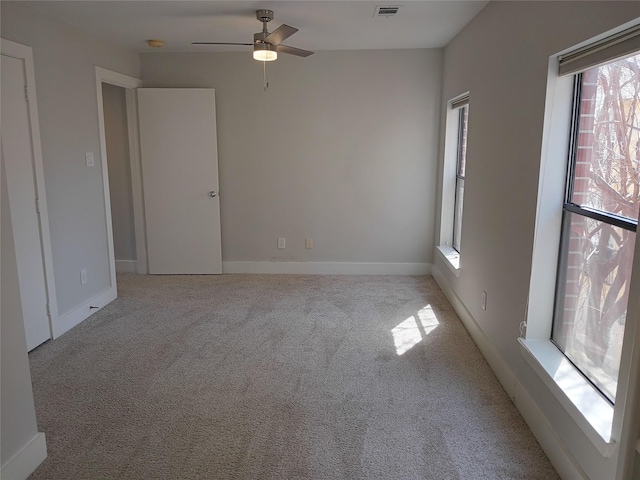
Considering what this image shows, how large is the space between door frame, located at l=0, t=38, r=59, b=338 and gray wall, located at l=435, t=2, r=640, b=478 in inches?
127

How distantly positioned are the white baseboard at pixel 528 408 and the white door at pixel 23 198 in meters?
3.23

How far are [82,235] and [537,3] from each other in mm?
3749

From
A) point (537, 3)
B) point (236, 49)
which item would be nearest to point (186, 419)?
point (537, 3)

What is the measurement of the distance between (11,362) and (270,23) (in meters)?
3.02

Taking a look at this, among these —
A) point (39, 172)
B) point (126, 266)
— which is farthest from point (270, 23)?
point (126, 266)

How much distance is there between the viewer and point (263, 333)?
146 inches

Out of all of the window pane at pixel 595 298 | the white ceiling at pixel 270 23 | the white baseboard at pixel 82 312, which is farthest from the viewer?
the white baseboard at pixel 82 312

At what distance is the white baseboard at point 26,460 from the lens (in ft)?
6.56

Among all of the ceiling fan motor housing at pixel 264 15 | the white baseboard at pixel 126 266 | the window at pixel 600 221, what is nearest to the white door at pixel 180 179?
the white baseboard at pixel 126 266

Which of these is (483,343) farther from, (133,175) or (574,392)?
(133,175)

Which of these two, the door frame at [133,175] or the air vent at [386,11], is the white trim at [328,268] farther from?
the air vent at [386,11]

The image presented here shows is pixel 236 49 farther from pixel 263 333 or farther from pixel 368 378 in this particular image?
pixel 368 378

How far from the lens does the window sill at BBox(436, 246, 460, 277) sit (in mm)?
4188

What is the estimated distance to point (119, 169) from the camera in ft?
17.5
